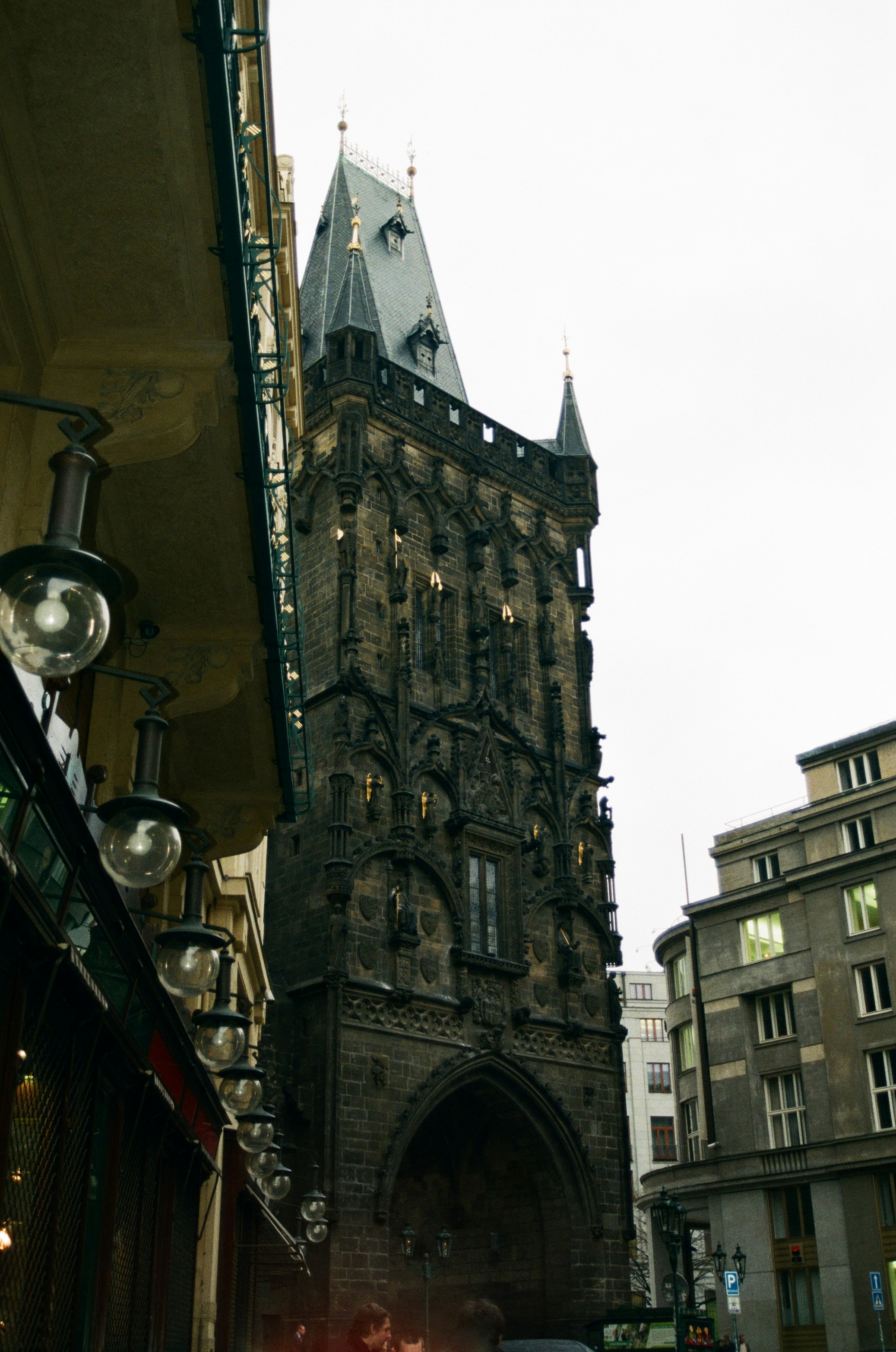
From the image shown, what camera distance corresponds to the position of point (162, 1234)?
11.8 metres

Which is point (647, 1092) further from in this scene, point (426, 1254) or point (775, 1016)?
point (426, 1254)

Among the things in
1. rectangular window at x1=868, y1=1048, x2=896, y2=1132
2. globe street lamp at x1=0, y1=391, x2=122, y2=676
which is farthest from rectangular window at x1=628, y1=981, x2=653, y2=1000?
globe street lamp at x1=0, y1=391, x2=122, y2=676

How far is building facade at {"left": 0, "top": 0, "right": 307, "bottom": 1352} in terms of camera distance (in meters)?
6.65

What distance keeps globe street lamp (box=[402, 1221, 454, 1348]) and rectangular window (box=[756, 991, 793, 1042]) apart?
12491mm

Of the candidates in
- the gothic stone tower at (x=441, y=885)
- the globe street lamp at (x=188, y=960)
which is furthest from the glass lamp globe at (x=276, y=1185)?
the gothic stone tower at (x=441, y=885)

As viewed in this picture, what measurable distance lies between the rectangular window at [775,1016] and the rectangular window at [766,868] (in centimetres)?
388

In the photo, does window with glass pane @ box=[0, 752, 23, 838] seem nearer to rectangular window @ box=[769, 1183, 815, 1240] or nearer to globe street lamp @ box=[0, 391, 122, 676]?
globe street lamp @ box=[0, 391, 122, 676]

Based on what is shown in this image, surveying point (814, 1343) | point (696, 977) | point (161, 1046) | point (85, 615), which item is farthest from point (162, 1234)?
point (696, 977)

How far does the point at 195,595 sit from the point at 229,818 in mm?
4544

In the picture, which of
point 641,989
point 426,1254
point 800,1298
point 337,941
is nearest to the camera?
point 337,941

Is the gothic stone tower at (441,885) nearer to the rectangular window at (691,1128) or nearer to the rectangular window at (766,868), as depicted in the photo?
the rectangular window at (766,868)

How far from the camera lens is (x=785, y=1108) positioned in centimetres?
4025

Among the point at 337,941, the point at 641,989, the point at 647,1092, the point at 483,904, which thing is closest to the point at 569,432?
the point at 483,904

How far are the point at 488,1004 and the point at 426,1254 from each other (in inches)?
250
